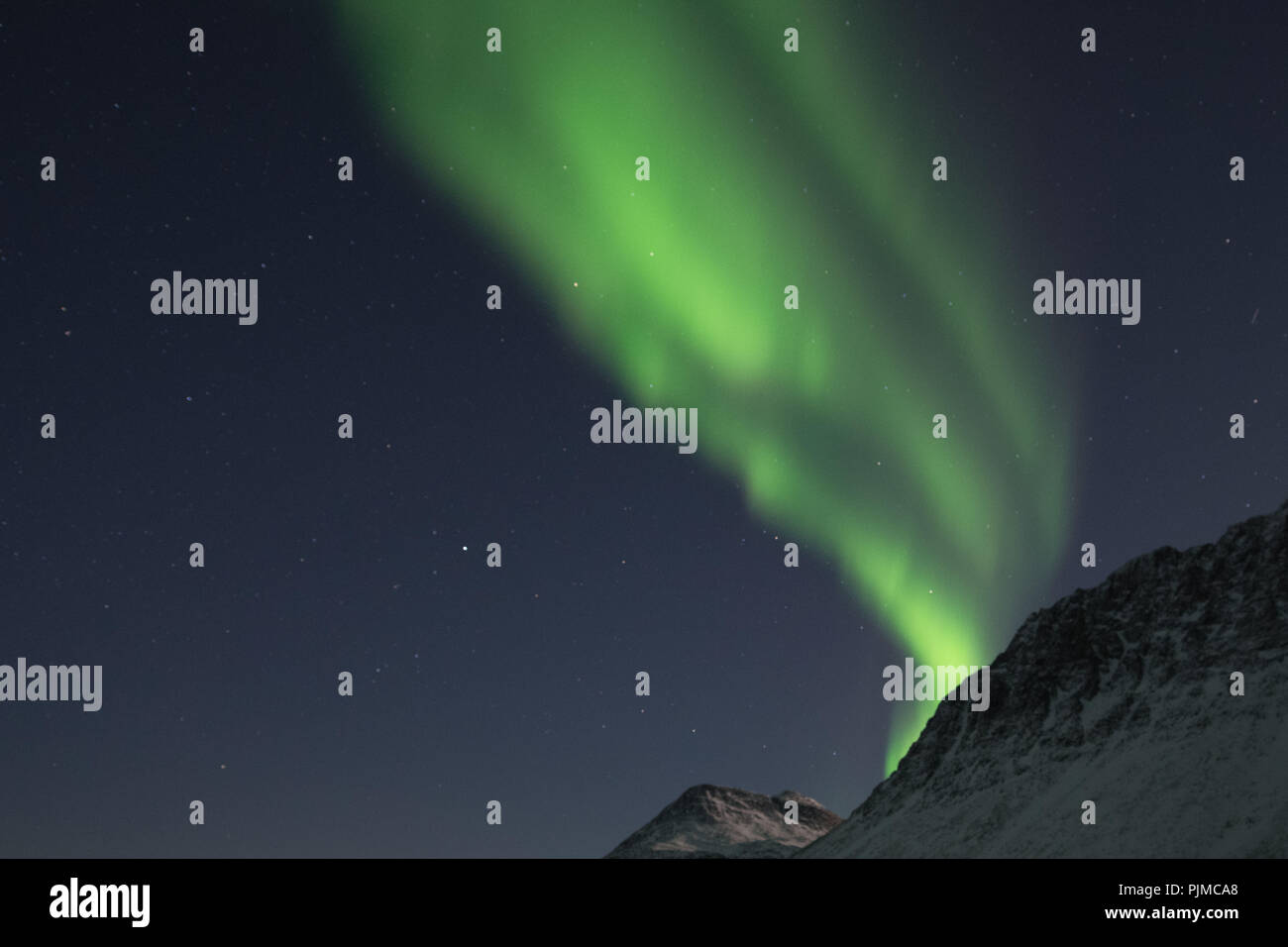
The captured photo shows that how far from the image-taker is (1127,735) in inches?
4990

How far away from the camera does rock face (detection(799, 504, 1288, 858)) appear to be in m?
93.4

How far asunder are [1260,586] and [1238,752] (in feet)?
176

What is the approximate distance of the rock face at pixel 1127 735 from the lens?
9338 centimetres
